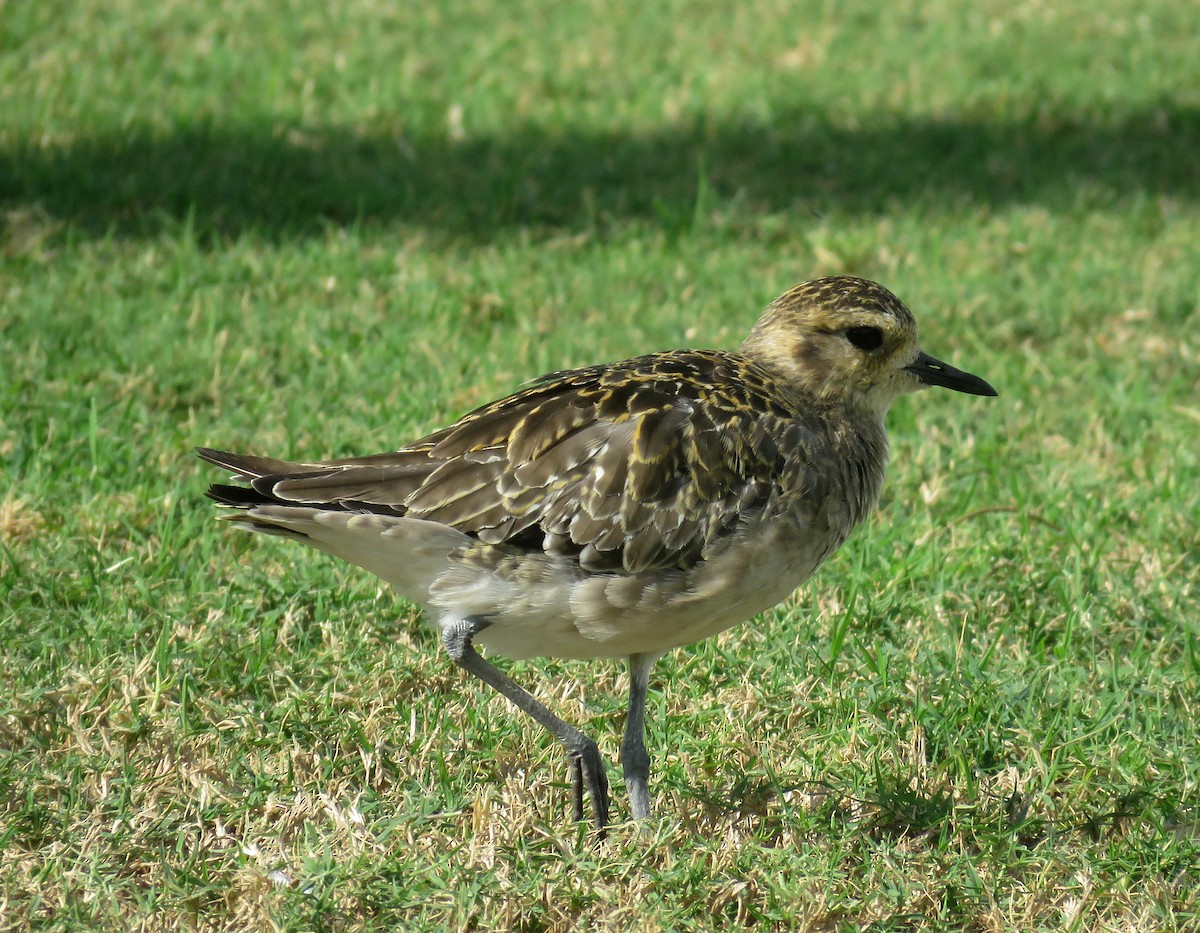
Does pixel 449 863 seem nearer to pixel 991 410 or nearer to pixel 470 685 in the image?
pixel 470 685

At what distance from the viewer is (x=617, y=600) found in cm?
417

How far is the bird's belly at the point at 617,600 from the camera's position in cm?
418

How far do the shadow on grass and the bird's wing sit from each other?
4.52 metres

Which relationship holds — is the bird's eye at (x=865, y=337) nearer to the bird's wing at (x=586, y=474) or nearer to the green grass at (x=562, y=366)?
the bird's wing at (x=586, y=474)

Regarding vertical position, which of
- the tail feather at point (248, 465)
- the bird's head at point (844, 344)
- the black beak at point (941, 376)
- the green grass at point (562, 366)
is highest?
the bird's head at point (844, 344)

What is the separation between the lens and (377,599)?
550 centimetres

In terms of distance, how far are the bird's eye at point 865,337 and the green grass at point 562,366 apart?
100 cm

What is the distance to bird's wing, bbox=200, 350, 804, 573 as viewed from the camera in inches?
166

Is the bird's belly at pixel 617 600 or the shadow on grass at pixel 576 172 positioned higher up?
the bird's belly at pixel 617 600

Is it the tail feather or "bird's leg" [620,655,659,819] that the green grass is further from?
the tail feather

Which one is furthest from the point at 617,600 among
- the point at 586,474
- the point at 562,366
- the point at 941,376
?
the point at 562,366

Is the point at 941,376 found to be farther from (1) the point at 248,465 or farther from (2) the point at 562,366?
(2) the point at 562,366

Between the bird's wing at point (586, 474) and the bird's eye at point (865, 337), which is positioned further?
the bird's eye at point (865, 337)

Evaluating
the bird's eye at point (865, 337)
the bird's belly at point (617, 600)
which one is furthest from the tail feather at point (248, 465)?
the bird's eye at point (865, 337)
